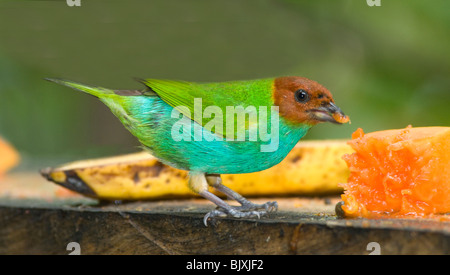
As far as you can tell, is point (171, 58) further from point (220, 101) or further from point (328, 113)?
point (328, 113)

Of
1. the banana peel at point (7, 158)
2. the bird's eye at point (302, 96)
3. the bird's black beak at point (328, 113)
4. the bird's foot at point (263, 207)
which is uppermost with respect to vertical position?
the bird's eye at point (302, 96)

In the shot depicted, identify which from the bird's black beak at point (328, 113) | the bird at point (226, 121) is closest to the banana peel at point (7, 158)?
the bird at point (226, 121)

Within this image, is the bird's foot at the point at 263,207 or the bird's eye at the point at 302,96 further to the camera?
the bird's foot at the point at 263,207

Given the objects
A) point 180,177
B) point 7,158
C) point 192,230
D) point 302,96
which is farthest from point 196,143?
point 7,158

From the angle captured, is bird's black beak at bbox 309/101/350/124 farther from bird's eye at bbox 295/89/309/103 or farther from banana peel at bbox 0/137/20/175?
banana peel at bbox 0/137/20/175

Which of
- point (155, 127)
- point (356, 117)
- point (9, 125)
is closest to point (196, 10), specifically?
point (356, 117)

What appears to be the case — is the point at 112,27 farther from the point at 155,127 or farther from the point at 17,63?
the point at 155,127

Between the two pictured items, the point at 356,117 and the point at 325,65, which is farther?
the point at 325,65

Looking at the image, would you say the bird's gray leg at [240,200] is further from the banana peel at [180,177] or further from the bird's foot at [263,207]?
the banana peel at [180,177]
